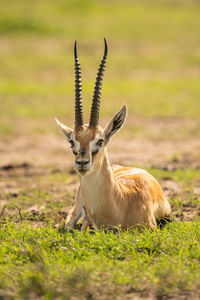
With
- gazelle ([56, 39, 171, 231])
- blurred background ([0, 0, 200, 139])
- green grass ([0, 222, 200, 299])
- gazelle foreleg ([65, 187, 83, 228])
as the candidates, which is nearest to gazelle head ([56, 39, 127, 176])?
gazelle ([56, 39, 171, 231])

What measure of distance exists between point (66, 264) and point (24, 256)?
0.47 meters

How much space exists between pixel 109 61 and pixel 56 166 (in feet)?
52.7

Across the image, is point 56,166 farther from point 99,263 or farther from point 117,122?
point 99,263

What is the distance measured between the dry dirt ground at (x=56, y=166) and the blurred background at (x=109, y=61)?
939 millimetres

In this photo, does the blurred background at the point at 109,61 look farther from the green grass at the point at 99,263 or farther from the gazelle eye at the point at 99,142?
the green grass at the point at 99,263

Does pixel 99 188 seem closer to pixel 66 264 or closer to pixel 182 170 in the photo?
pixel 66 264

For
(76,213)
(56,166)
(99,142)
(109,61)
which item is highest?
(109,61)

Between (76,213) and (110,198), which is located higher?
(110,198)

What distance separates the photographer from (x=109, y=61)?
87.1ft

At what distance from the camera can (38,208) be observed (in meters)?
8.26

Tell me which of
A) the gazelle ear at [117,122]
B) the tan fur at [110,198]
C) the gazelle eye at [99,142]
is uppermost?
the gazelle ear at [117,122]

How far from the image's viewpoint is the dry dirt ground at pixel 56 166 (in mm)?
8297

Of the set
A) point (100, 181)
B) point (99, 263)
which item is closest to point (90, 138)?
point (100, 181)

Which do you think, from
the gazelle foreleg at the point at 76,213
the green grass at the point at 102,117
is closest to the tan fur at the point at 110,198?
the green grass at the point at 102,117
